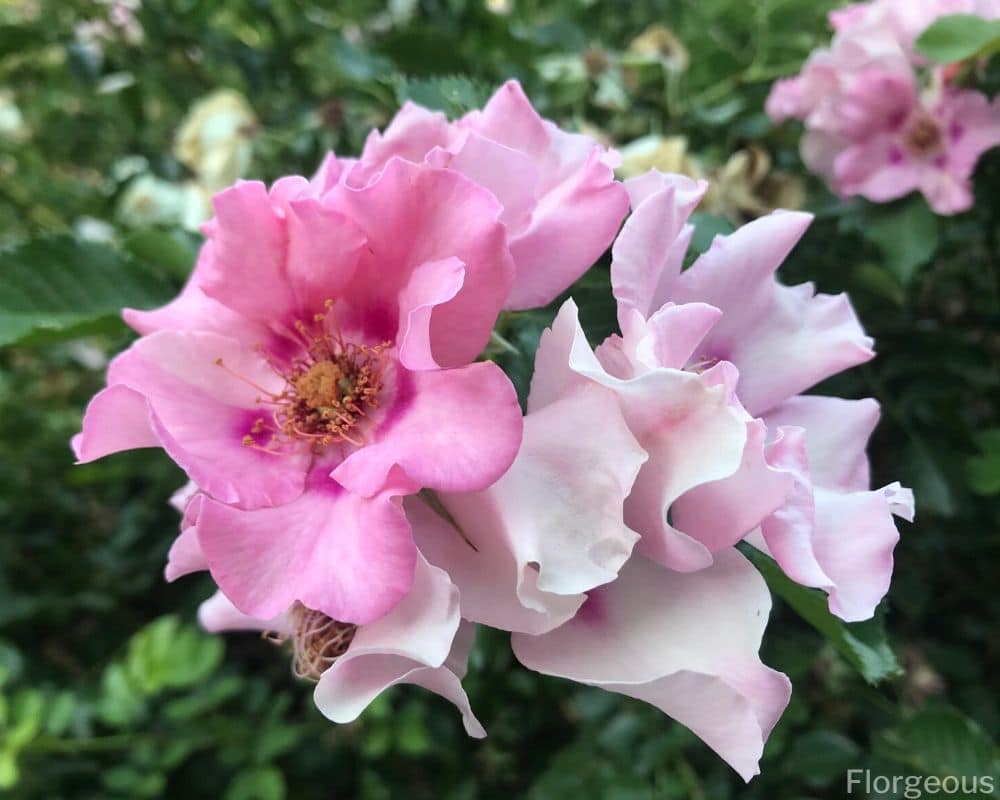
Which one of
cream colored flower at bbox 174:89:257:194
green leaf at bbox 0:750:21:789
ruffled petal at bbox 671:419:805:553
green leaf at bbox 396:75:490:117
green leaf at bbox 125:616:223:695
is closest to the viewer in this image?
ruffled petal at bbox 671:419:805:553

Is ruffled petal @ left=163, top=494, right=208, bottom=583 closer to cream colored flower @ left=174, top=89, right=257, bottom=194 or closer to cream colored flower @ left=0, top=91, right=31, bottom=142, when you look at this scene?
cream colored flower @ left=174, top=89, right=257, bottom=194

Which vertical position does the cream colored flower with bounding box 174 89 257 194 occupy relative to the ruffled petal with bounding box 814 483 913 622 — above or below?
below

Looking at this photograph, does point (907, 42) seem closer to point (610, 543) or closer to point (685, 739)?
point (610, 543)

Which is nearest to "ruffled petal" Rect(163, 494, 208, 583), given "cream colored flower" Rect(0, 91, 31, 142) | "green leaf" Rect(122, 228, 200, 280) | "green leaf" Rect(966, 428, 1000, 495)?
"green leaf" Rect(122, 228, 200, 280)

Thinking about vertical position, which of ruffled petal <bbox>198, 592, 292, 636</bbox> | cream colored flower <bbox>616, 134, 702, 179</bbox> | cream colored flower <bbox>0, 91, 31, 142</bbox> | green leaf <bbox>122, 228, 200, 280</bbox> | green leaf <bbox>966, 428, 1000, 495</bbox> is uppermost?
green leaf <bbox>122, 228, 200, 280</bbox>

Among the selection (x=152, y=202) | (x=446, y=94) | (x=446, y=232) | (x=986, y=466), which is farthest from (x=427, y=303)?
(x=152, y=202)

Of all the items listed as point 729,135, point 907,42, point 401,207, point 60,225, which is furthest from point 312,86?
point 401,207

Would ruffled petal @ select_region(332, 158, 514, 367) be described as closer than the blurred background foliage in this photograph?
Yes
